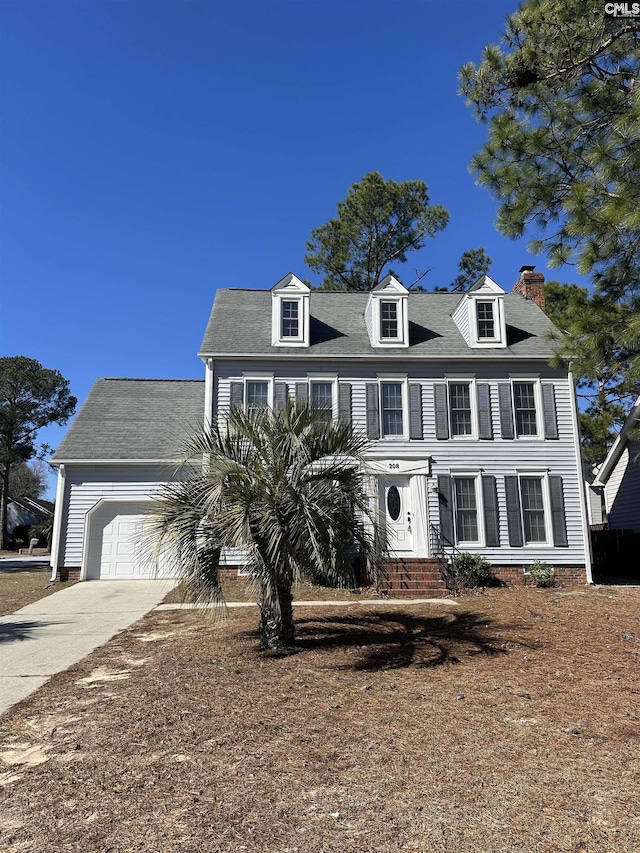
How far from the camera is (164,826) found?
11.5 ft

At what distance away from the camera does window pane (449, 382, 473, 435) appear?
15594 millimetres

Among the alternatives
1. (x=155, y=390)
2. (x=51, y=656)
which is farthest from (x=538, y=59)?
(x=155, y=390)

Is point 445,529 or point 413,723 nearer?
point 413,723

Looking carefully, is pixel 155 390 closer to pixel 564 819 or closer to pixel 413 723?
pixel 413 723

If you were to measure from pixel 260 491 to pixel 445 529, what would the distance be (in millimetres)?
8907

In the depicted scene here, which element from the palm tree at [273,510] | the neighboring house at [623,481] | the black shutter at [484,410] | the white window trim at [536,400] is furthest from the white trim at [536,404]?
the palm tree at [273,510]

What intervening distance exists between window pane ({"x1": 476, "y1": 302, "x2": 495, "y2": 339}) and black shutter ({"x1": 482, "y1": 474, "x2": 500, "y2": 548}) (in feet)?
13.1

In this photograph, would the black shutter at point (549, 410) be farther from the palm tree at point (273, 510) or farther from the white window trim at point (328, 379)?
the palm tree at point (273, 510)

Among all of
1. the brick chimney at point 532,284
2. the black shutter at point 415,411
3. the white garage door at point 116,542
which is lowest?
the white garage door at point 116,542

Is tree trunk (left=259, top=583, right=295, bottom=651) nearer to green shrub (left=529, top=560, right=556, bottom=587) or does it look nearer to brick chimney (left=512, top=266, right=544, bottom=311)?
green shrub (left=529, top=560, right=556, bottom=587)

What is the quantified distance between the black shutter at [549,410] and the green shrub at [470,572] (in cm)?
397

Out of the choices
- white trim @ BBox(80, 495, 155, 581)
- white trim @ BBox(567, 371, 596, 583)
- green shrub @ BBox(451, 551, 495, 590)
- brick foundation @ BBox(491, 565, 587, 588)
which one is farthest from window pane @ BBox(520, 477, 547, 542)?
white trim @ BBox(80, 495, 155, 581)

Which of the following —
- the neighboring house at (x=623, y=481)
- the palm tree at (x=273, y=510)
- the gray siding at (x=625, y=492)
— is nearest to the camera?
the palm tree at (x=273, y=510)

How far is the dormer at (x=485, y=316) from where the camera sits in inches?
632
